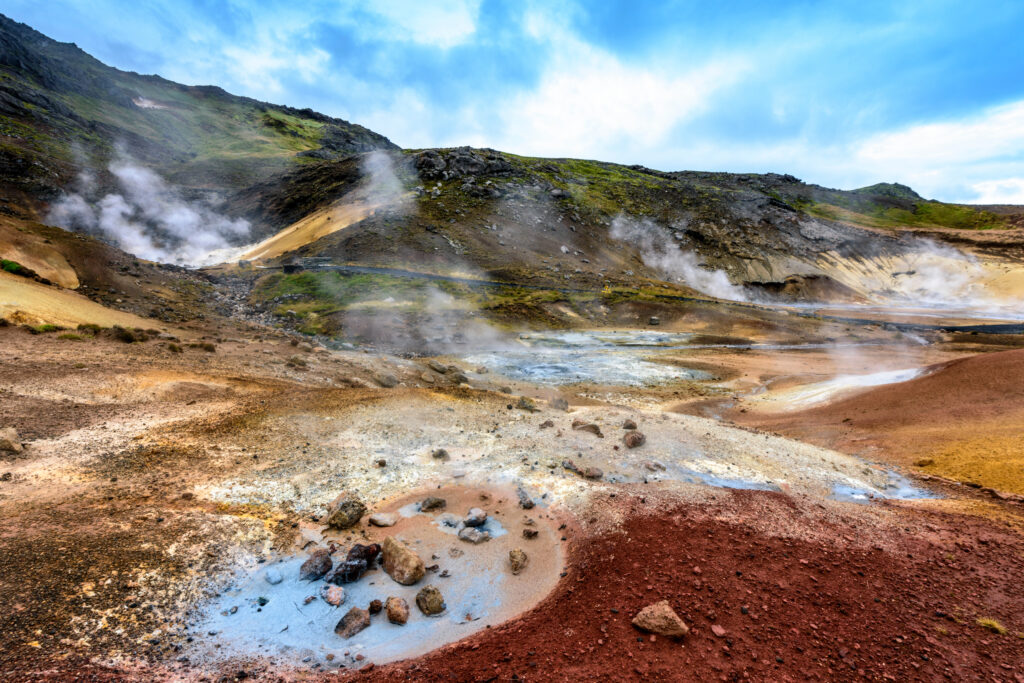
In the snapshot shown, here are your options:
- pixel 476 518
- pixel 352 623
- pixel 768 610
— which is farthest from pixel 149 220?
pixel 768 610

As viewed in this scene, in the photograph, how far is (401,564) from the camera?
7.35m

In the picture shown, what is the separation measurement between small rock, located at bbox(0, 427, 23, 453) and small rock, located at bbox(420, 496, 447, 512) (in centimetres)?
851

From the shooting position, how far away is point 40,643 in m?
5.19

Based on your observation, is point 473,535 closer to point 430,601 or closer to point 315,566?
point 430,601

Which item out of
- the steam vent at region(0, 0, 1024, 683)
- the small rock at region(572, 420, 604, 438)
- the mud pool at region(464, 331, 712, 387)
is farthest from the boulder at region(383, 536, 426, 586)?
the mud pool at region(464, 331, 712, 387)

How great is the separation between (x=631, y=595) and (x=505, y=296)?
1456 inches

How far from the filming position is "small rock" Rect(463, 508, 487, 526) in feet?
29.3

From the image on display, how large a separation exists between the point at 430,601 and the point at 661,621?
3.32 m

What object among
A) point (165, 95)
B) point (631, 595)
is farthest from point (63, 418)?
point (165, 95)

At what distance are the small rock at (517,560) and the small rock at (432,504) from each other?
221 centimetres

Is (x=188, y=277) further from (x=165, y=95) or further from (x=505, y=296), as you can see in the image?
(x=165, y=95)

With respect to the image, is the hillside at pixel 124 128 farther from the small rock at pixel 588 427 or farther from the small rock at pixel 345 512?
the small rock at pixel 588 427

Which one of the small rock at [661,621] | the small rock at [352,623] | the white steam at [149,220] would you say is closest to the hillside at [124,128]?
the white steam at [149,220]

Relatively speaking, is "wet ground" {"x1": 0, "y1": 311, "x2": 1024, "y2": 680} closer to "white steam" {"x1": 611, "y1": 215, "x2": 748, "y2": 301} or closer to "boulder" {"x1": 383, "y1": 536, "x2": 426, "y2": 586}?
"boulder" {"x1": 383, "y1": 536, "x2": 426, "y2": 586}
